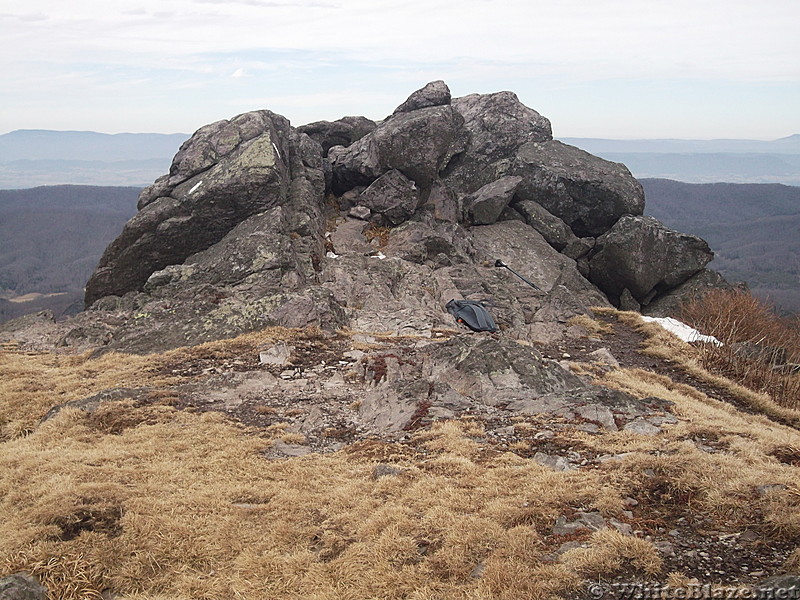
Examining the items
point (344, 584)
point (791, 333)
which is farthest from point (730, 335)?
point (344, 584)

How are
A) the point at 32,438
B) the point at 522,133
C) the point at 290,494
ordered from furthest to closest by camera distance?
the point at 522,133
the point at 32,438
the point at 290,494

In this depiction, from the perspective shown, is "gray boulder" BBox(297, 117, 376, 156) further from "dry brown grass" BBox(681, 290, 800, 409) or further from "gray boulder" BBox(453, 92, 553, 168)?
"dry brown grass" BBox(681, 290, 800, 409)

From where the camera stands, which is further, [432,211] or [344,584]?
[432,211]

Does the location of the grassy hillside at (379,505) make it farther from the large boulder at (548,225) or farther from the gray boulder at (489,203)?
the gray boulder at (489,203)

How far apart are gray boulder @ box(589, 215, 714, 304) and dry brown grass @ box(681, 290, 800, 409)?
15.8ft

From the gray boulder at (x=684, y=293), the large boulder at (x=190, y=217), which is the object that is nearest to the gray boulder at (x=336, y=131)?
the large boulder at (x=190, y=217)

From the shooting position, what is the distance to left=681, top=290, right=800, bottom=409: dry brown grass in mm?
17594

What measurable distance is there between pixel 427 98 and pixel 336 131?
6.09 metres

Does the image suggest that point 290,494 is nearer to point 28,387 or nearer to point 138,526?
point 138,526

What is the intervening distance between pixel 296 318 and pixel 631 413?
10284 millimetres

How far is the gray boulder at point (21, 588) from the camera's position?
244 inches

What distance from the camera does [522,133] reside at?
3581 cm

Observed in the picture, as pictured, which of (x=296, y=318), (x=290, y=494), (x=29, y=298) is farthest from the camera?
(x=29, y=298)

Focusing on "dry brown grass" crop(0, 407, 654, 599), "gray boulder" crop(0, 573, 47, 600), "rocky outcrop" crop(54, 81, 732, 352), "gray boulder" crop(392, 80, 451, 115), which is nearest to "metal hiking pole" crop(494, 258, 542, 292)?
"rocky outcrop" crop(54, 81, 732, 352)
